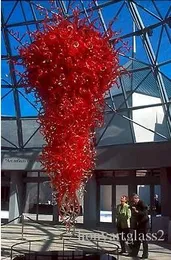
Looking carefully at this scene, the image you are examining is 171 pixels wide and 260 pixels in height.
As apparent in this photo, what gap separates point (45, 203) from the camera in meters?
25.0

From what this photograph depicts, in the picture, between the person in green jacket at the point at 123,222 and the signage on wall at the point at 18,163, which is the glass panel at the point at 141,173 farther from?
the person in green jacket at the point at 123,222

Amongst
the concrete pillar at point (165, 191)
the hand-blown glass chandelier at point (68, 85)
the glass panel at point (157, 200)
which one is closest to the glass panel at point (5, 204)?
the glass panel at point (157, 200)

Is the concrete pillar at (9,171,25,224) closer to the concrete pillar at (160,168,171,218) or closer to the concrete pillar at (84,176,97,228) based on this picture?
the concrete pillar at (84,176,97,228)

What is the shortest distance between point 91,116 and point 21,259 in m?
3.50

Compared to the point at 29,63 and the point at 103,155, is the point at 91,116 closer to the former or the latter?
the point at 29,63

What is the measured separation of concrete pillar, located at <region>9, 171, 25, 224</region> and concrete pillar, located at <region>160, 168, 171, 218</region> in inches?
384

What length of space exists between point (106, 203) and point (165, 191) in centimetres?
454

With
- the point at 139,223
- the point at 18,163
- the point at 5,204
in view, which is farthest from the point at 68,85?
the point at 5,204

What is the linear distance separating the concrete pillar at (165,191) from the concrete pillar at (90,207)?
15.4ft

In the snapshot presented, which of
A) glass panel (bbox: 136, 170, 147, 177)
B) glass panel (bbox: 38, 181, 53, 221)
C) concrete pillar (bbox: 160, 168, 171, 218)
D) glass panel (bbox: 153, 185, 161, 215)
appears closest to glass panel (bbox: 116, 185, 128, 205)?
glass panel (bbox: 136, 170, 147, 177)

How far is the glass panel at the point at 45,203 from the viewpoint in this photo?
24.7 metres

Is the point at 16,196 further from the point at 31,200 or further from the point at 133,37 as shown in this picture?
the point at 133,37

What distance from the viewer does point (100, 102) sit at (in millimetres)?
5355

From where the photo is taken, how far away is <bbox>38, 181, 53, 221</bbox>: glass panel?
80.9 ft
